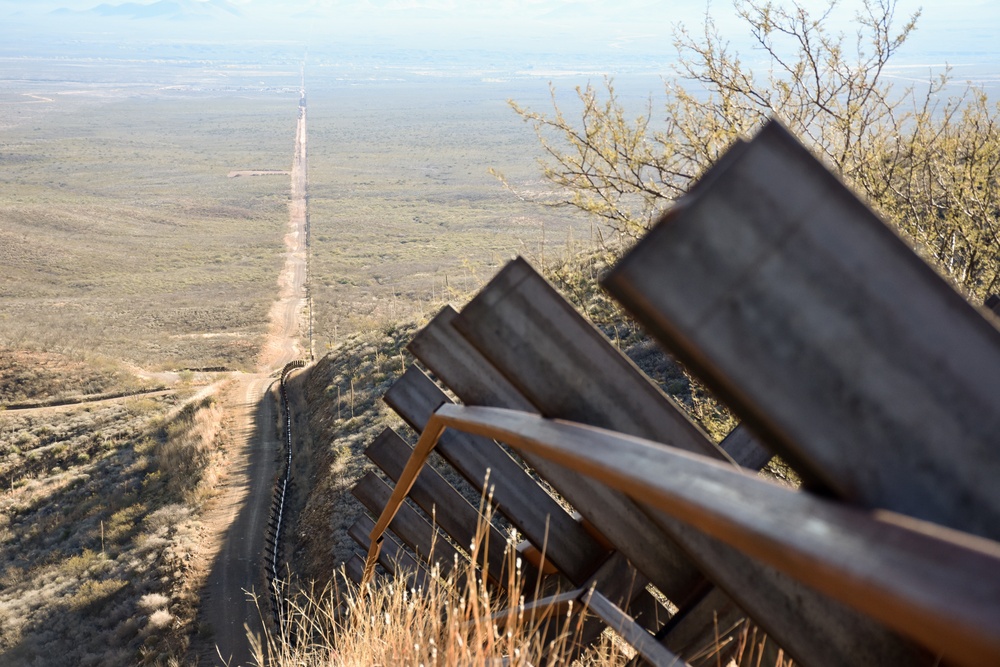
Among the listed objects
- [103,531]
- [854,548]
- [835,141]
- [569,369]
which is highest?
[103,531]

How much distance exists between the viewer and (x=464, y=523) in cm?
441

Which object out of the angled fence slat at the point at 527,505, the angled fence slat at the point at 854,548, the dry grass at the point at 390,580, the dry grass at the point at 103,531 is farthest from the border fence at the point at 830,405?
the dry grass at the point at 103,531

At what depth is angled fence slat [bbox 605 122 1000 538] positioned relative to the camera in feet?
2.95

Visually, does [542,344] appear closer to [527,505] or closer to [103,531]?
[527,505]

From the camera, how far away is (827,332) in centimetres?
94

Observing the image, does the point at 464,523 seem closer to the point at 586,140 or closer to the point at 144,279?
the point at 586,140

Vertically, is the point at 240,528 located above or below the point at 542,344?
below

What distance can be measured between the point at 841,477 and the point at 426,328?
5.47ft

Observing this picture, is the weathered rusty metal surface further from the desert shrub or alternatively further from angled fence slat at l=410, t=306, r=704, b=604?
the desert shrub

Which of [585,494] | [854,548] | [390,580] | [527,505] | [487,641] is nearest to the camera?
[854,548]

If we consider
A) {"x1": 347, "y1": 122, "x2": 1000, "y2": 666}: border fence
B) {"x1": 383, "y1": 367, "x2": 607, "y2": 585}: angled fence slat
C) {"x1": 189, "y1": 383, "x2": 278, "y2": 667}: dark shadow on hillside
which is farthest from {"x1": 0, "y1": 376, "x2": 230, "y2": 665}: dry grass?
{"x1": 347, "y1": 122, "x2": 1000, "y2": 666}: border fence

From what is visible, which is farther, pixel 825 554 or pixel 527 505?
pixel 527 505

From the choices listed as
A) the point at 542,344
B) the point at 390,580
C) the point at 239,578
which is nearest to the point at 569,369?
the point at 542,344

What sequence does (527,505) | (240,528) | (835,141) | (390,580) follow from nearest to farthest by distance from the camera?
1. (527,505)
2. (835,141)
3. (390,580)
4. (240,528)
